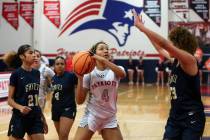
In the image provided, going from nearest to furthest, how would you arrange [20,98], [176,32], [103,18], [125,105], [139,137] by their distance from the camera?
1. [176,32]
2. [20,98]
3. [139,137]
4. [125,105]
5. [103,18]

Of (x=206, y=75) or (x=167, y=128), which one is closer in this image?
(x=167, y=128)

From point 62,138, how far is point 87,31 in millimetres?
19212

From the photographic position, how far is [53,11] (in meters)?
25.7

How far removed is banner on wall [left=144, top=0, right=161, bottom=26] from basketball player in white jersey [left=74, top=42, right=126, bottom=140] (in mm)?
19352

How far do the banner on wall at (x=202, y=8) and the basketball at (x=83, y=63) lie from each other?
19.6 m

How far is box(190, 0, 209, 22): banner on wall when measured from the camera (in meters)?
23.9

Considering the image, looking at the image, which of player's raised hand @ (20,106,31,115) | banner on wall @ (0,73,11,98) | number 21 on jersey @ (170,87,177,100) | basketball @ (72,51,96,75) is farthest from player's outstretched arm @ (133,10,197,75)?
banner on wall @ (0,73,11,98)

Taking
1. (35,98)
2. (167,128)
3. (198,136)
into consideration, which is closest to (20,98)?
(35,98)

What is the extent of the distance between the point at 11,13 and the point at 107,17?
19.1ft

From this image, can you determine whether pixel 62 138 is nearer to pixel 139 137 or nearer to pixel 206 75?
pixel 139 137

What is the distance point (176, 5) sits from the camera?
2422 cm

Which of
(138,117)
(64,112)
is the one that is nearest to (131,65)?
(138,117)

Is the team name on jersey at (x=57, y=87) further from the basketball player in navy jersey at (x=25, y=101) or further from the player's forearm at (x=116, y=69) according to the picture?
the player's forearm at (x=116, y=69)

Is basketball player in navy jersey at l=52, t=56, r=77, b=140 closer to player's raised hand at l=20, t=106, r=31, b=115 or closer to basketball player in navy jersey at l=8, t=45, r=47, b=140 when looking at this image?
basketball player in navy jersey at l=8, t=45, r=47, b=140
